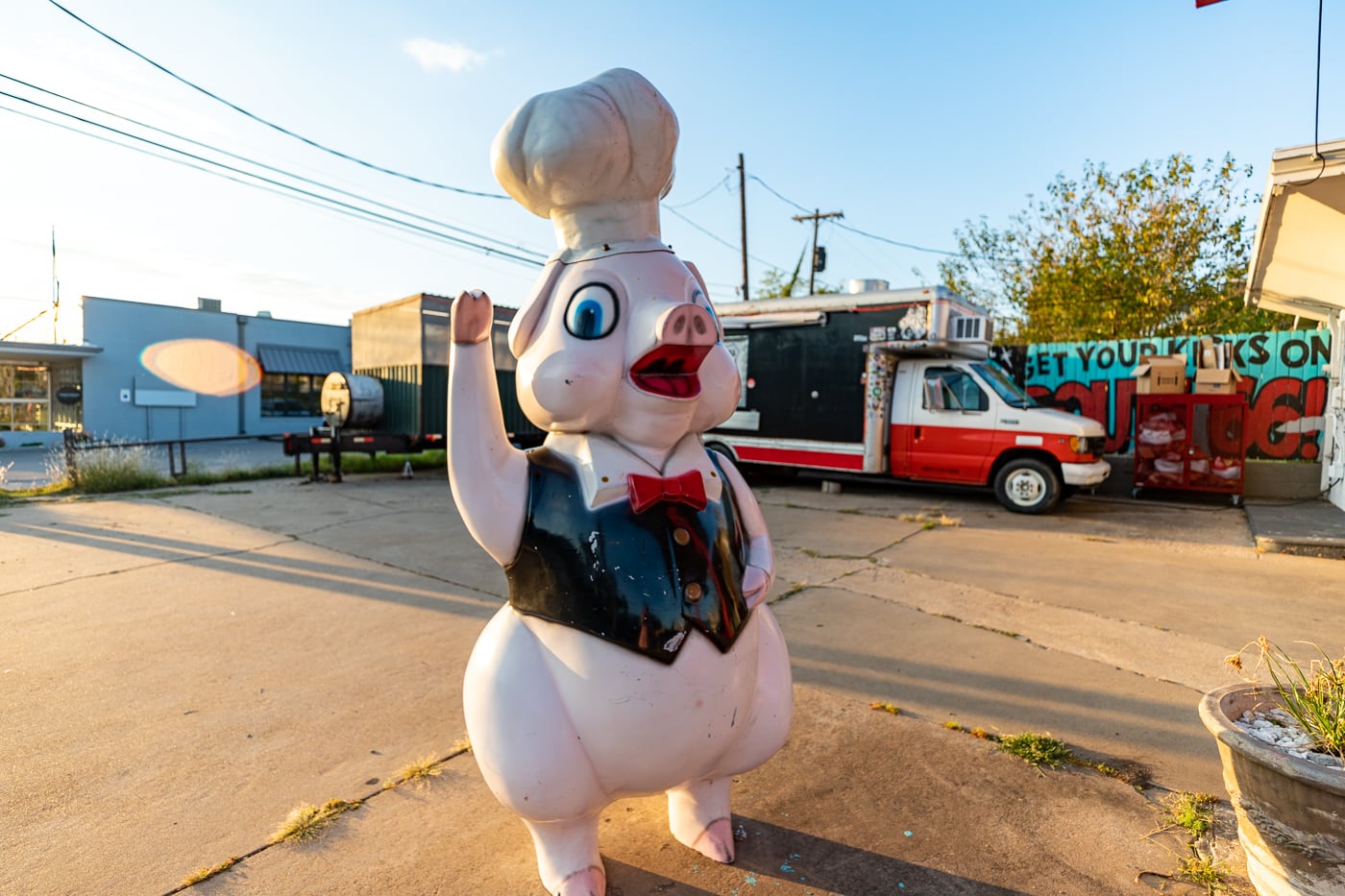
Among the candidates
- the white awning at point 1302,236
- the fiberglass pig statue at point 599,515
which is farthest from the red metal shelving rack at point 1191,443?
the fiberglass pig statue at point 599,515

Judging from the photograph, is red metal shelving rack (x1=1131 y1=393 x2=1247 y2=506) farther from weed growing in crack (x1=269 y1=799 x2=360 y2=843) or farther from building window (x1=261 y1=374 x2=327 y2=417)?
building window (x1=261 y1=374 x2=327 y2=417)

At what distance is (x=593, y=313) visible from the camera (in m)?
2.06

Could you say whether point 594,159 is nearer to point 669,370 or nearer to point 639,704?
point 669,370

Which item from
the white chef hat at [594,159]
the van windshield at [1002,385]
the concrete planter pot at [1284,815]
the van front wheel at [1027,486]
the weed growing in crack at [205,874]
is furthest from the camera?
the van windshield at [1002,385]

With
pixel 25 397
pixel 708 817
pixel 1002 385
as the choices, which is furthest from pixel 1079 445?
pixel 25 397

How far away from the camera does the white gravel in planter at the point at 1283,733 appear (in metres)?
2.04

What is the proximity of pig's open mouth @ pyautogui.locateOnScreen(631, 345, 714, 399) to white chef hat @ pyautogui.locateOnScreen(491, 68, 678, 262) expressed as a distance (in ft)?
1.24

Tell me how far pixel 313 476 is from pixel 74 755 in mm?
9397

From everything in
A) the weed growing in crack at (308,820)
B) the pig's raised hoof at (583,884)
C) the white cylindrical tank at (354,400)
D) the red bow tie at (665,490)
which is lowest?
the weed growing in crack at (308,820)

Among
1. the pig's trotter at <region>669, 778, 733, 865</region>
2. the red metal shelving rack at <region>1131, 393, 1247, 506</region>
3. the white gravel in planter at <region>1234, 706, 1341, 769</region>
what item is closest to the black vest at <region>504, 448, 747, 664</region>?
the pig's trotter at <region>669, 778, 733, 865</region>

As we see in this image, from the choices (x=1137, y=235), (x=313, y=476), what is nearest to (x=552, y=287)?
(x=313, y=476)

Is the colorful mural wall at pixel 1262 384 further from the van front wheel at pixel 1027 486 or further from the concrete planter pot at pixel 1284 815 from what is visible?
the concrete planter pot at pixel 1284 815

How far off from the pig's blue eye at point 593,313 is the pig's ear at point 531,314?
0.12 metres

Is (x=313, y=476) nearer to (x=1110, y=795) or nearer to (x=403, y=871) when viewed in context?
(x=403, y=871)
